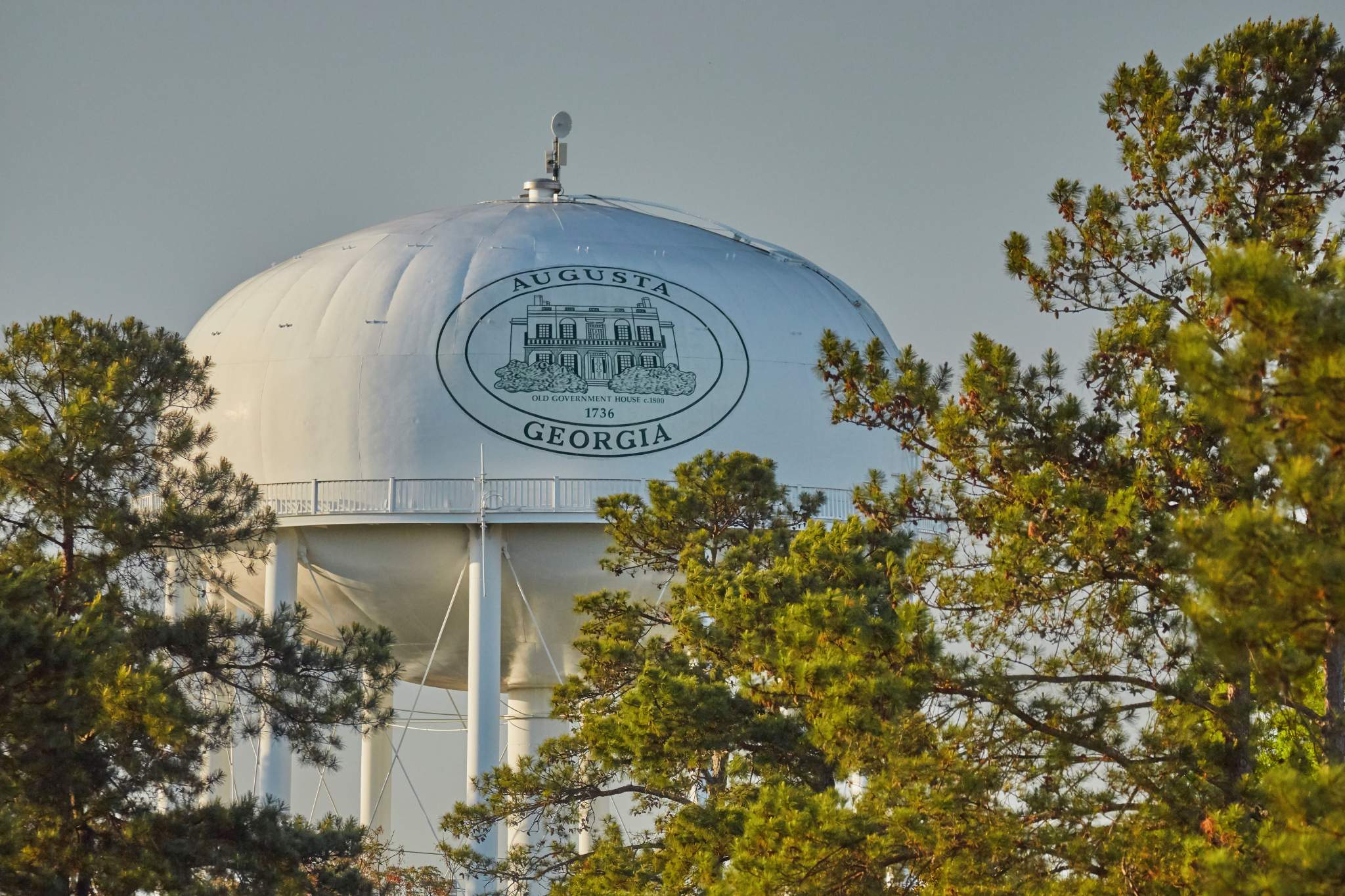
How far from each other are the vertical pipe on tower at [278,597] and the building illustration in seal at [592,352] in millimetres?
3175

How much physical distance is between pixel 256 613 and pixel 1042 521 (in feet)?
27.5

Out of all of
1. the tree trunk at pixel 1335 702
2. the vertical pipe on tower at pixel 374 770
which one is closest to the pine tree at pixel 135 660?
the tree trunk at pixel 1335 702

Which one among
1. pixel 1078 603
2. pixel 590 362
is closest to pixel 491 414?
pixel 590 362

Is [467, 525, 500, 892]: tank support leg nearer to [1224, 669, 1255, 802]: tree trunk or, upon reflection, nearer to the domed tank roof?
the domed tank roof

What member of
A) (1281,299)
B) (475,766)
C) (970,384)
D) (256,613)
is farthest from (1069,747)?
(475,766)

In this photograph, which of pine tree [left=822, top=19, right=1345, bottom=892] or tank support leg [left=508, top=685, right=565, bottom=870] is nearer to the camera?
pine tree [left=822, top=19, right=1345, bottom=892]

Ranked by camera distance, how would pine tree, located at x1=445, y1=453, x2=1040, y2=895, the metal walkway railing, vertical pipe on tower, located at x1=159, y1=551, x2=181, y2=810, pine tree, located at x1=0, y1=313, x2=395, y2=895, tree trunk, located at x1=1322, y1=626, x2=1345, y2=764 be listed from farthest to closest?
the metal walkway railing
vertical pipe on tower, located at x1=159, y1=551, x2=181, y2=810
pine tree, located at x1=0, y1=313, x2=395, y2=895
pine tree, located at x1=445, y1=453, x2=1040, y2=895
tree trunk, located at x1=1322, y1=626, x2=1345, y2=764

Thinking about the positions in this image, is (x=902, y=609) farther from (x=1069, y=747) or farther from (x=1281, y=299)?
(x=1281, y=299)

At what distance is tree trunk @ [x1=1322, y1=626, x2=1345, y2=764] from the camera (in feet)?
36.7

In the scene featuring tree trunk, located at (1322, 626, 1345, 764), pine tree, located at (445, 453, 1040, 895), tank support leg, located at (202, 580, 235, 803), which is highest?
tank support leg, located at (202, 580, 235, 803)

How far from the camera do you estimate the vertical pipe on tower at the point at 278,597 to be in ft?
76.5

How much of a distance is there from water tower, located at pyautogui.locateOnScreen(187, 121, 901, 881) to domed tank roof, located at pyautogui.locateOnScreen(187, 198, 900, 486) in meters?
0.03

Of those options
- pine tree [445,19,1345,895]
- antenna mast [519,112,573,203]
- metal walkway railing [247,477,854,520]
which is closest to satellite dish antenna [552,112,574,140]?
antenna mast [519,112,573,203]

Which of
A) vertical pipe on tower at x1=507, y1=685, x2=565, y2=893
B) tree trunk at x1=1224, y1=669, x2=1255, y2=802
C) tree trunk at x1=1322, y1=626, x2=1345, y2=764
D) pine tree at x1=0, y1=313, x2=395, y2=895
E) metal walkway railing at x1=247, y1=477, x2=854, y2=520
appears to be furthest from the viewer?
vertical pipe on tower at x1=507, y1=685, x2=565, y2=893
